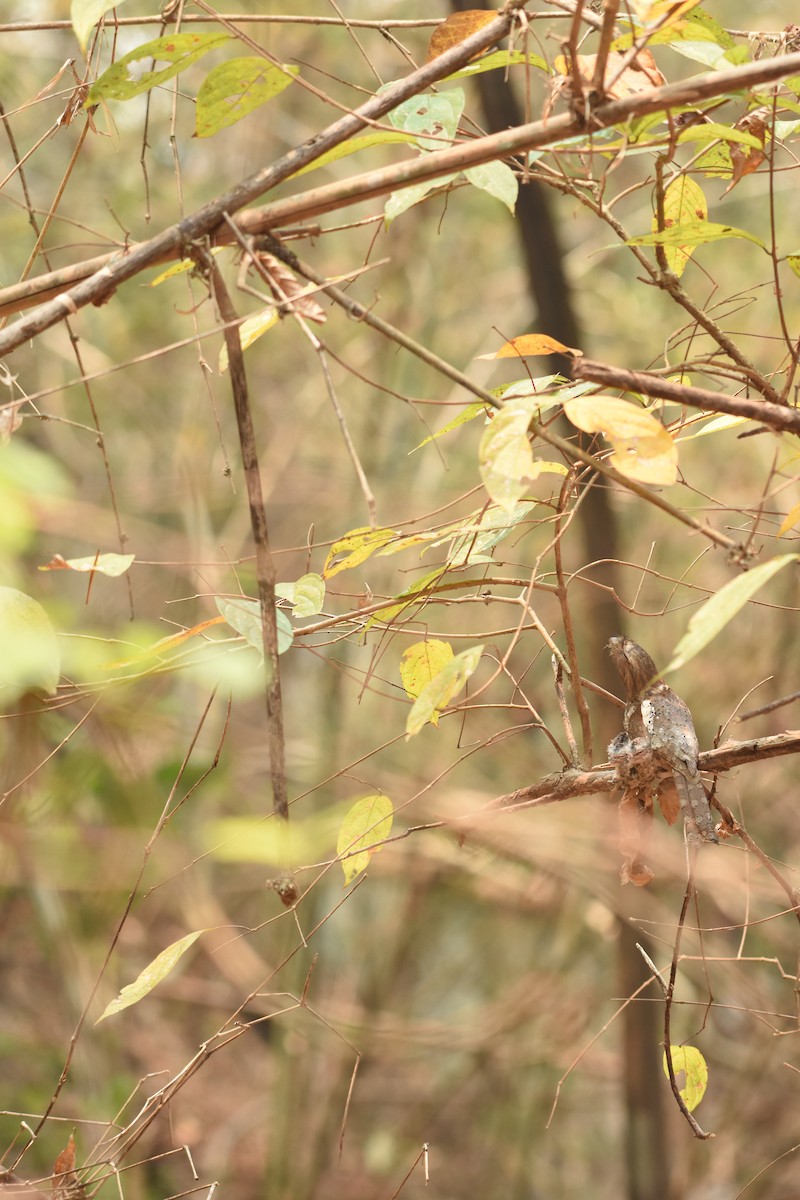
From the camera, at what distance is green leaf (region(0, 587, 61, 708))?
0.37m

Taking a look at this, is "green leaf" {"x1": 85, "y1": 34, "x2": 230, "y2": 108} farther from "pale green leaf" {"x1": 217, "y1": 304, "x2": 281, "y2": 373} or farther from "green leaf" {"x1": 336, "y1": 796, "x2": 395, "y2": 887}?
"green leaf" {"x1": 336, "y1": 796, "x2": 395, "y2": 887}

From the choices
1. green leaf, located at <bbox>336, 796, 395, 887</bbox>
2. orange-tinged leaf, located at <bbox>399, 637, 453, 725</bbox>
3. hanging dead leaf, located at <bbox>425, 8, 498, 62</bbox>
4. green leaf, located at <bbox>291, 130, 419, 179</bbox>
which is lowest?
green leaf, located at <bbox>336, 796, 395, 887</bbox>

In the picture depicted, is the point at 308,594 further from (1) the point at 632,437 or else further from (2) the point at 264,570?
(1) the point at 632,437

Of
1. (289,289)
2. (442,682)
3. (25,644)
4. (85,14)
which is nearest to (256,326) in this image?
(289,289)

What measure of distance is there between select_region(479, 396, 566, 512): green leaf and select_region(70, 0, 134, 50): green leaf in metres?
0.31

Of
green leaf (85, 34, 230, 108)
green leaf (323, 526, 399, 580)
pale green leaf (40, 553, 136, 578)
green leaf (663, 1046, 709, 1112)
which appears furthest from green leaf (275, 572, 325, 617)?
green leaf (663, 1046, 709, 1112)

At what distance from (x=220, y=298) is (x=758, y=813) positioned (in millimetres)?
2972

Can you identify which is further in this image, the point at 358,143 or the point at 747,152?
the point at 747,152

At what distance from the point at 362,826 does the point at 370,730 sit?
259 cm

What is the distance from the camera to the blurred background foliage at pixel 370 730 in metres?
2.89

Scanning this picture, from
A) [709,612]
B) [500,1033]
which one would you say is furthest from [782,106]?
[500,1033]

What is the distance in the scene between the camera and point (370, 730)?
3377mm

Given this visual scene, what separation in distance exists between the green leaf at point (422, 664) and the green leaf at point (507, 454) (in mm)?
277

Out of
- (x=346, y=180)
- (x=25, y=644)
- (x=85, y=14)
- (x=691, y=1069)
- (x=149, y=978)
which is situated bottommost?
(x=691, y=1069)
